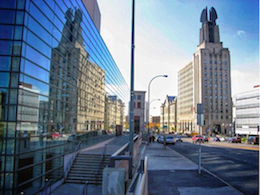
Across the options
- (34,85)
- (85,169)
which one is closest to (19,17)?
(34,85)

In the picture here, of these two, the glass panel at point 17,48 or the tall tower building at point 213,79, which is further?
the tall tower building at point 213,79

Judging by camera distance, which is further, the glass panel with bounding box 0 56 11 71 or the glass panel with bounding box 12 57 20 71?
the glass panel with bounding box 12 57 20 71

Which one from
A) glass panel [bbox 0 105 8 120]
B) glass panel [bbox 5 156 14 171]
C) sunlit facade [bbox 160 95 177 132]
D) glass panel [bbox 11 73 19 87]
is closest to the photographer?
glass panel [bbox 5 156 14 171]

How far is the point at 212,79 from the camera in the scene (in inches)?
4141

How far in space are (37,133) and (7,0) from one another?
6.06 metres

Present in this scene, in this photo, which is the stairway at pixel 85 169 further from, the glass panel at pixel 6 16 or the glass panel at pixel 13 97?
the glass panel at pixel 6 16

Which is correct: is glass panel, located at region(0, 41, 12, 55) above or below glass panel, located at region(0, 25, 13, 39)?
below

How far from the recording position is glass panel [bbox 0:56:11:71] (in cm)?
922

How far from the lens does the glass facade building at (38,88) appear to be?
9.14m

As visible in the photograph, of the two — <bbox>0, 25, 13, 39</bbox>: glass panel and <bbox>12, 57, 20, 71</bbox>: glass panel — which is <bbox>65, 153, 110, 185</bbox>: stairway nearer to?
<bbox>12, 57, 20, 71</bbox>: glass panel

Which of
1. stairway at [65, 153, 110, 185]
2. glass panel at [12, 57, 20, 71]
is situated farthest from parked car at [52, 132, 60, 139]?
glass panel at [12, 57, 20, 71]

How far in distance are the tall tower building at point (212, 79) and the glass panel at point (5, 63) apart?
328 feet

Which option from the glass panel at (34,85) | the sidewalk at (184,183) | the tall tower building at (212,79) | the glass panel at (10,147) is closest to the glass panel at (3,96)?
the glass panel at (34,85)

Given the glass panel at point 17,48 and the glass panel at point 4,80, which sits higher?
the glass panel at point 17,48
